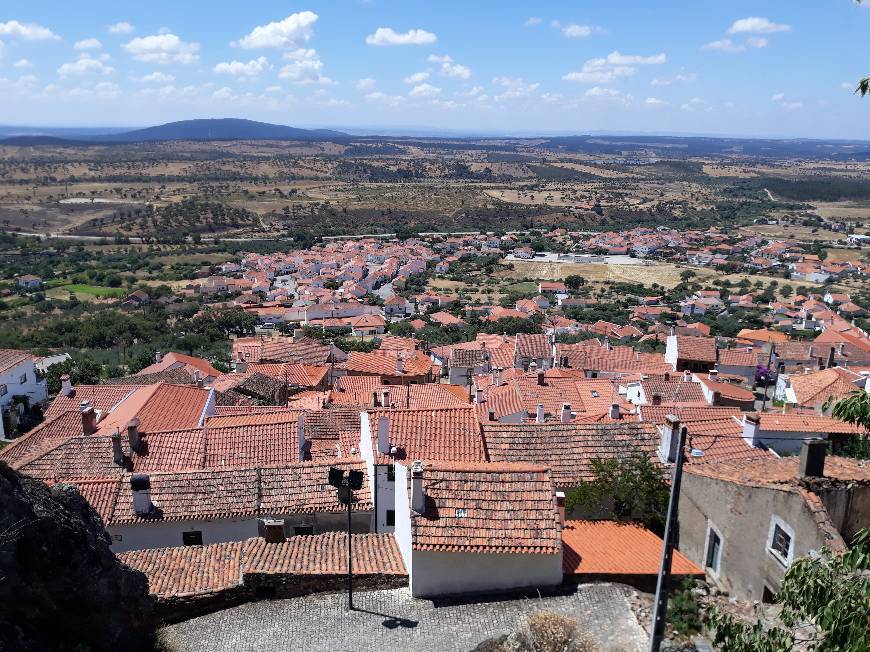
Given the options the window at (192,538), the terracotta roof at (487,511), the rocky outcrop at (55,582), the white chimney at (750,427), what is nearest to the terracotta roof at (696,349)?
the white chimney at (750,427)

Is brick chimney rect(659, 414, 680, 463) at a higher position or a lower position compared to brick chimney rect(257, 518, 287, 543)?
higher

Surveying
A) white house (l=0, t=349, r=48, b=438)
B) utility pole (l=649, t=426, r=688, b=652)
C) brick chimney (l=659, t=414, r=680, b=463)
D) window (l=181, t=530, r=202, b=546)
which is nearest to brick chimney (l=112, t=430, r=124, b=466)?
window (l=181, t=530, r=202, b=546)

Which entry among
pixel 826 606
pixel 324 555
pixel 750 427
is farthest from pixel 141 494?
pixel 750 427

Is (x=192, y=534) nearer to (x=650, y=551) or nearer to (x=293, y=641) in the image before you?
(x=293, y=641)

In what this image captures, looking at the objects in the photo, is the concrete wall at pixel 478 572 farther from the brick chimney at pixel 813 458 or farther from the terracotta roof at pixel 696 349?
the terracotta roof at pixel 696 349

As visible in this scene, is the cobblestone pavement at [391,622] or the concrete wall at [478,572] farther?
the concrete wall at [478,572]

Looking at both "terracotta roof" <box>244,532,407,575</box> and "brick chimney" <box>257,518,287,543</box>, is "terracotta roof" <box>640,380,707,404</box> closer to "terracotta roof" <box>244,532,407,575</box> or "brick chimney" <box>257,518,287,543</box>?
"terracotta roof" <box>244,532,407,575</box>
